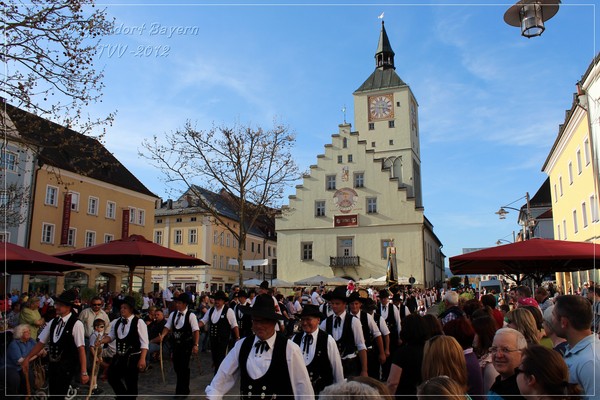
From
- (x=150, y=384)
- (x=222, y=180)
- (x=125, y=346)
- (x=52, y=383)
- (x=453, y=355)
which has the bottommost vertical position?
(x=150, y=384)

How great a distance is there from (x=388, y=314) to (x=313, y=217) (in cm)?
3767

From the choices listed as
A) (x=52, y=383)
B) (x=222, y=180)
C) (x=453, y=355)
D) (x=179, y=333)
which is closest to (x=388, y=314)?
(x=179, y=333)

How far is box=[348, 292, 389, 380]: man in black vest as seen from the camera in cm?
848

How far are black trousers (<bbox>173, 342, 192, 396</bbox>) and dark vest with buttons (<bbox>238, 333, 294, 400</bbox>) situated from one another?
5.43m

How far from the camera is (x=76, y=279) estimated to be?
39.1m

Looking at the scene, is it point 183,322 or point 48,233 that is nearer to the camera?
point 183,322

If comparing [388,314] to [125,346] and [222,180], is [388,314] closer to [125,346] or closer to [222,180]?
[125,346]

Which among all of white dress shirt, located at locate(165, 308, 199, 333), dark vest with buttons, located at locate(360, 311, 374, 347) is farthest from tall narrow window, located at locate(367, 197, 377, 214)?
dark vest with buttons, located at locate(360, 311, 374, 347)

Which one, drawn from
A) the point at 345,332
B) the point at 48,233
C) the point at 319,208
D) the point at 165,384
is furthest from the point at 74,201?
the point at 345,332

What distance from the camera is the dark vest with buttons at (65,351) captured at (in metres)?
7.43

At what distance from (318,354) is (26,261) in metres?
8.82

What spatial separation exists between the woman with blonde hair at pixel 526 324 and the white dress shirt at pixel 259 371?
7.74 feet

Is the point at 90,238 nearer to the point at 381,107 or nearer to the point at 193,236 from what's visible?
the point at 193,236

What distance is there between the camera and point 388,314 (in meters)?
11.6
